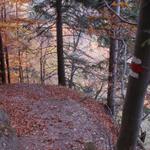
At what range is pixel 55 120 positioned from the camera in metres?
8.98

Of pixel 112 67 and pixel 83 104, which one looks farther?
pixel 83 104

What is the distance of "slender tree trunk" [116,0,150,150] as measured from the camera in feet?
8.09

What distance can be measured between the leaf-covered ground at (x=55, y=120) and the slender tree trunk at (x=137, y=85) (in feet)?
9.20

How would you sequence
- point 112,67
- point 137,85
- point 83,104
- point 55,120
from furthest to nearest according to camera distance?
point 83,104
point 112,67
point 55,120
point 137,85

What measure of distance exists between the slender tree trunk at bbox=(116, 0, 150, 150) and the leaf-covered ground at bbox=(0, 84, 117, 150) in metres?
2.80

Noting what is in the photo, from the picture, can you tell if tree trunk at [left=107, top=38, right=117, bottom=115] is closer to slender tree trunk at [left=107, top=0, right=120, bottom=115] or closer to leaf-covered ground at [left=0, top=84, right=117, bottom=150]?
slender tree trunk at [left=107, top=0, right=120, bottom=115]

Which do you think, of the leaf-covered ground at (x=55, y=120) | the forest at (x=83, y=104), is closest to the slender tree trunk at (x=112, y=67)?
the forest at (x=83, y=104)

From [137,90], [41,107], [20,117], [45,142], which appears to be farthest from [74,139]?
[137,90]

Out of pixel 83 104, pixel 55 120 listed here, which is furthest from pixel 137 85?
pixel 83 104

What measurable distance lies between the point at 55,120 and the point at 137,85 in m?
6.57

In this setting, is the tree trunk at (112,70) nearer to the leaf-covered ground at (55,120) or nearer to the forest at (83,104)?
the forest at (83,104)

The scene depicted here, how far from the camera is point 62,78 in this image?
52.1ft

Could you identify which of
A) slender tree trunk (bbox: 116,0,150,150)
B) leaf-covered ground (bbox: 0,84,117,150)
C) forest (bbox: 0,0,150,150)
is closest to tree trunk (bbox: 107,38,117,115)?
forest (bbox: 0,0,150,150)

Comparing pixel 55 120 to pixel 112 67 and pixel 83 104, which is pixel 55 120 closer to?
pixel 83 104
